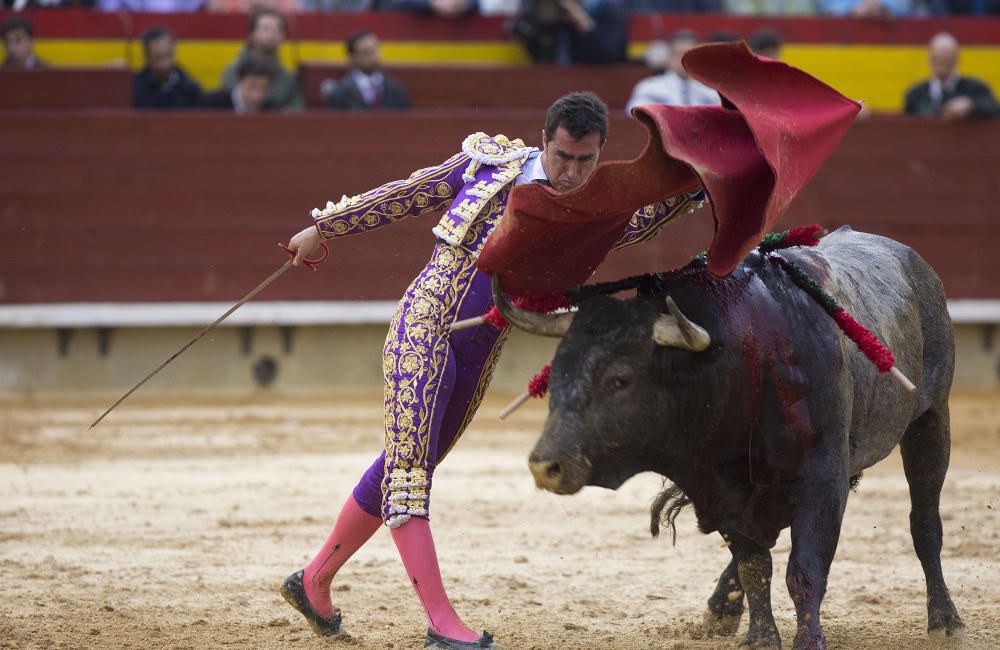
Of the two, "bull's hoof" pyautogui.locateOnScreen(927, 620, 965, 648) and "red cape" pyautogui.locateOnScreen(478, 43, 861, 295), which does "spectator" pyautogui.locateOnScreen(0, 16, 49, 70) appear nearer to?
"red cape" pyautogui.locateOnScreen(478, 43, 861, 295)

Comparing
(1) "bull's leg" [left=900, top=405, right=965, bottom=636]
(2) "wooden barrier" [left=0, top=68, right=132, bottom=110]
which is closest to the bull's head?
(1) "bull's leg" [left=900, top=405, right=965, bottom=636]

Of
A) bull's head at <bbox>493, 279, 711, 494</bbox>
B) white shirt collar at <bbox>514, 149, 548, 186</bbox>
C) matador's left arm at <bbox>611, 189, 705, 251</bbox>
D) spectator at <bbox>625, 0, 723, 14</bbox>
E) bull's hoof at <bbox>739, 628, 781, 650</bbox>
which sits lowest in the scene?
bull's hoof at <bbox>739, 628, 781, 650</bbox>

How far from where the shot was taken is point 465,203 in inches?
126

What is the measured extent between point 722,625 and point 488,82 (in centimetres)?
505

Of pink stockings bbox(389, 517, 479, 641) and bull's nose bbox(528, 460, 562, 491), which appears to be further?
pink stockings bbox(389, 517, 479, 641)

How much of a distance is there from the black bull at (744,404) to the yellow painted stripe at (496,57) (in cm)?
525

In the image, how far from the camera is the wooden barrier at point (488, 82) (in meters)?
8.18

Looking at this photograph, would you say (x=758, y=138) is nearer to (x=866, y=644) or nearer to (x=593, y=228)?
(x=593, y=228)

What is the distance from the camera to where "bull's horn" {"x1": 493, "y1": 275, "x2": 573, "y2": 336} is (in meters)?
2.89

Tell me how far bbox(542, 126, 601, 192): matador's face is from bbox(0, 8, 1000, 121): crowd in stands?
444 centimetres

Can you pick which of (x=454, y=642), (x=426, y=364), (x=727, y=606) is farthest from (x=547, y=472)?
(x=727, y=606)

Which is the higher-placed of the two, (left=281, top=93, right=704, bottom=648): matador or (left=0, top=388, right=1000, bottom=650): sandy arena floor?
(left=281, top=93, right=704, bottom=648): matador

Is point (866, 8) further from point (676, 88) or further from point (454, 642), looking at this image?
point (454, 642)

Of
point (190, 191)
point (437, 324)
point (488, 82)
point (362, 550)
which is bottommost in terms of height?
point (362, 550)
